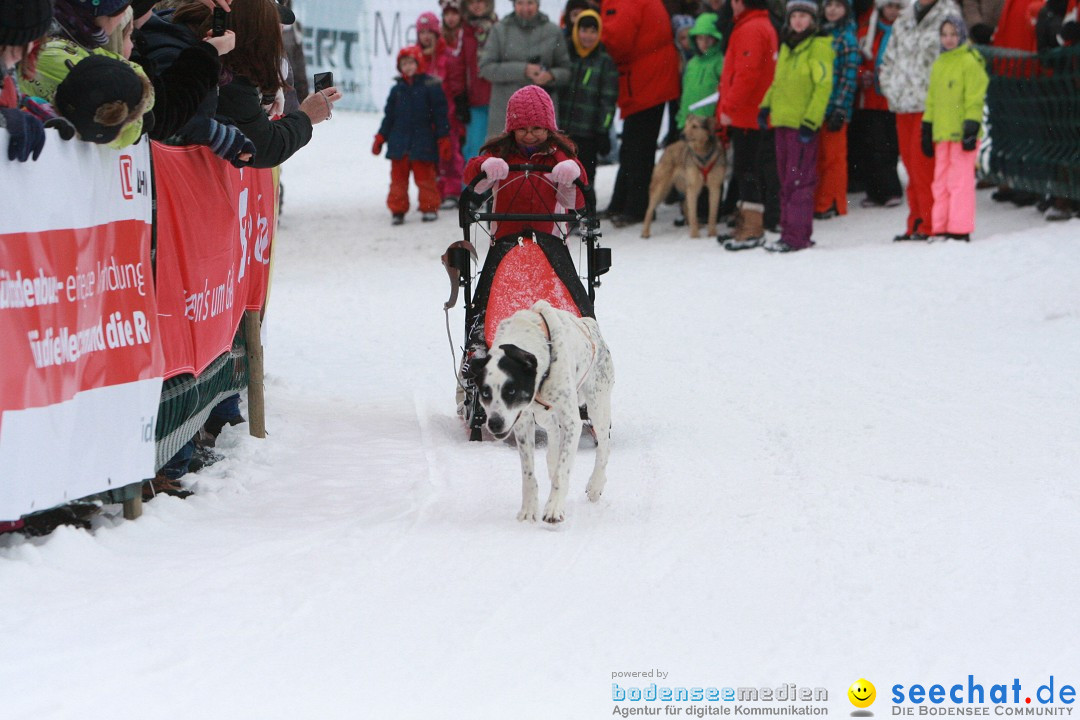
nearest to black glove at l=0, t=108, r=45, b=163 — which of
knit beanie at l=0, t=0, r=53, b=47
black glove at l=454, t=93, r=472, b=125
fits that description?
knit beanie at l=0, t=0, r=53, b=47

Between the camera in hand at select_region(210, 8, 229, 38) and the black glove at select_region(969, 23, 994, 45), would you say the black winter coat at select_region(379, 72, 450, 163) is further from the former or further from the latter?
the camera in hand at select_region(210, 8, 229, 38)

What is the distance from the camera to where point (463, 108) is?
623 inches

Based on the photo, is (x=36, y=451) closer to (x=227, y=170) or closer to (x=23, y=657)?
(x=23, y=657)

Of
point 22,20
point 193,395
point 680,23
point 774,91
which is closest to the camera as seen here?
point 22,20

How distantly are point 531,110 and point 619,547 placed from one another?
3.01 meters

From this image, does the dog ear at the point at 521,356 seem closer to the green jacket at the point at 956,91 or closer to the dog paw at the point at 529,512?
the dog paw at the point at 529,512

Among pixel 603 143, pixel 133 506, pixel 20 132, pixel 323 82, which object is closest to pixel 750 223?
pixel 603 143

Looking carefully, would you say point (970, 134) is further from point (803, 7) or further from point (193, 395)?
point (193, 395)

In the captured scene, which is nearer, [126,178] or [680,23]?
[126,178]

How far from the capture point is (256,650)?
11.5ft

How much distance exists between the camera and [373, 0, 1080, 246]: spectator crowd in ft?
38.3

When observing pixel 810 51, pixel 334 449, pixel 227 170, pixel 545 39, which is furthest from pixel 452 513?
pixel 545 39

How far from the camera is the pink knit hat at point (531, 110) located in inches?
269

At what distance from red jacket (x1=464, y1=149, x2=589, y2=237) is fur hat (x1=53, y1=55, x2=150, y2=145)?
9.16 ft
